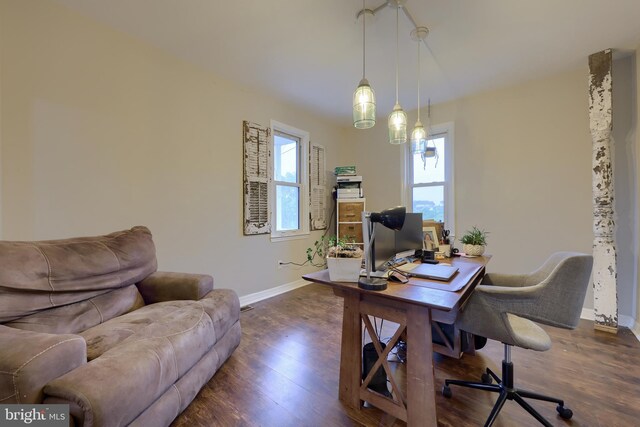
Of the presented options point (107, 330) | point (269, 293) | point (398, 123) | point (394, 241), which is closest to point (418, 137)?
point (398, 123)

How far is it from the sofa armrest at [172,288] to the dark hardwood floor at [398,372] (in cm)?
59

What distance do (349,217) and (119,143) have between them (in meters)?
2.92

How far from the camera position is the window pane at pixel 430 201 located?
3.74 m

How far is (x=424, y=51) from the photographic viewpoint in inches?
98.3

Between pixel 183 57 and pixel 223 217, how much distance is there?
1.66 metres

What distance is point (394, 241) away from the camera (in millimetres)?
1775

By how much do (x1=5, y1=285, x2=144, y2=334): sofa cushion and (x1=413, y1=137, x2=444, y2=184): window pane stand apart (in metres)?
3.65

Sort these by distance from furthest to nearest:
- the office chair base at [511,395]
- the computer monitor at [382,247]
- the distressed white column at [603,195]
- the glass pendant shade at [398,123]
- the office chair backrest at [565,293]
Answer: the distressed white column at [603,195] → the glass pendant shade at [398,123] → the computer monitor at [382,247] → the office chair base at [511,395] → the office chair backrest at [565,293]

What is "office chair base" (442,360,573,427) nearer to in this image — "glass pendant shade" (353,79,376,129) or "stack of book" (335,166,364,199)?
"glass pendant shade" (353,79,376,129)

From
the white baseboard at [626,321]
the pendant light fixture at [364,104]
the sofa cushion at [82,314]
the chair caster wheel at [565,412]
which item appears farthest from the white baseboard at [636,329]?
the sofa cushion at [82,314]

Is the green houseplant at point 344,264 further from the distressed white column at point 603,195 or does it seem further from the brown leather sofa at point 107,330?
the distressed white column at point 603,195

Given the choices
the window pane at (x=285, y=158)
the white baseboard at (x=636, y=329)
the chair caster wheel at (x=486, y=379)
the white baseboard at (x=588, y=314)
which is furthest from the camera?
the window pane at (x=285, y=158)

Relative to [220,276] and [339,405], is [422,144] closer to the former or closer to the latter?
[339,405]

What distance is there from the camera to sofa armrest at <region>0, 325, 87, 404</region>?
0.93 m
